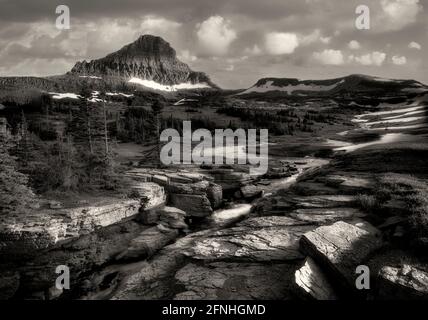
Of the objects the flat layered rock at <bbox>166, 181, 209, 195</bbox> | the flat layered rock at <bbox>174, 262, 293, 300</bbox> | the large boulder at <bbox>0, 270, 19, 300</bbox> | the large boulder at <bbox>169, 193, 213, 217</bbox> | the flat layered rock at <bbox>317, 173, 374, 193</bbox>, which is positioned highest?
the flat layered rock at <bbox>317, 173, 374, 193</bbox>

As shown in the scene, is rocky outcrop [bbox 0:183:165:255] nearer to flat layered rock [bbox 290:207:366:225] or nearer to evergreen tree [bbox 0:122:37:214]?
evergreen tree [bbox 0:122:37:214]

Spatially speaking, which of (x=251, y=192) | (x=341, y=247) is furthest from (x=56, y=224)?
(x=251, y=192)

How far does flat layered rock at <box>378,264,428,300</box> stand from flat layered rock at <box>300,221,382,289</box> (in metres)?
1.30

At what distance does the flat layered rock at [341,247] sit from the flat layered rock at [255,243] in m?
1.28

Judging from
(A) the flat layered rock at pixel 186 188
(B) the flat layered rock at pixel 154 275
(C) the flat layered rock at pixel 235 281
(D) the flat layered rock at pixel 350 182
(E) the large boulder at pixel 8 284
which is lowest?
(E) the large boulder at pixel 8 284

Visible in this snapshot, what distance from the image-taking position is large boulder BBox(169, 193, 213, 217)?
28.0 metres

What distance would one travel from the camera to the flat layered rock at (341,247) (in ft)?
45.0

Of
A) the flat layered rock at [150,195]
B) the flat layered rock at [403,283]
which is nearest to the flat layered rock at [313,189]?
the flat layered rock at [150,195]

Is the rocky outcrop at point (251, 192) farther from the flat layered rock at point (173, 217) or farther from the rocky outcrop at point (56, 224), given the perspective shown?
the rocky outcrop at point (56, 224)

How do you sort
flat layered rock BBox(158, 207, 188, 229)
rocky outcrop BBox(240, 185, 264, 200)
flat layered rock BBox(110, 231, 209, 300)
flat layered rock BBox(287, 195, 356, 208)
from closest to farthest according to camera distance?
1. flat layered rock BBox(110, 231, 209, 300)
2. flat layered rock BBox(287, 195, 356, 208)
3. flat layered rock BBox(158, 207, 188, 229)
4. rocky outcrop BBox(240, 185, 264, 200)

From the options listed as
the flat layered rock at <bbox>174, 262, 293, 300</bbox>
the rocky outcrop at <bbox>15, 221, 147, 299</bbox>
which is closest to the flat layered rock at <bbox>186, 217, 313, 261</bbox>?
the flat layered rock at <bbox>174, 262, 293, 300</bbox>

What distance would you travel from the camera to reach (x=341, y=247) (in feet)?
48.7
